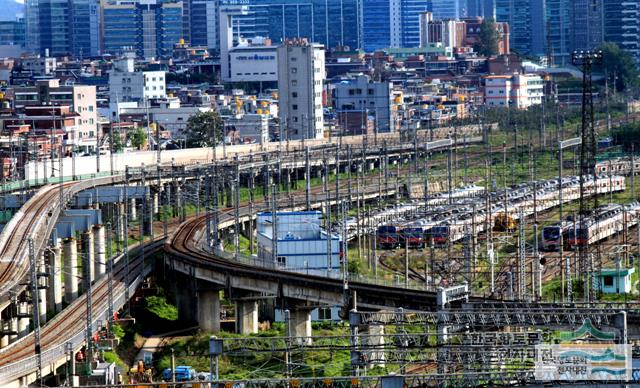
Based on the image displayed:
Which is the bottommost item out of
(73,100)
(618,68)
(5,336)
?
(5,336)

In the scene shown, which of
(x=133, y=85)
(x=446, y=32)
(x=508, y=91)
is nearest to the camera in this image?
(x=133, y=85)

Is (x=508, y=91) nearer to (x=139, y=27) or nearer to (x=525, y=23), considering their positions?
(x=525, y=23)

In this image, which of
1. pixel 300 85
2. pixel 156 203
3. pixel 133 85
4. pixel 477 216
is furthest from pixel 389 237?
pixel 133 85

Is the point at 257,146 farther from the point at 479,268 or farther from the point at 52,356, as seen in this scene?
the point at 52,356

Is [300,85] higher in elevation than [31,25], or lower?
lower

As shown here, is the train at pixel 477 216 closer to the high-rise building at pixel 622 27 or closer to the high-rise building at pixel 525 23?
the high-rise building at pixel 622 27

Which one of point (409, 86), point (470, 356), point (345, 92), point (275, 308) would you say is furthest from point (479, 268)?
point (409, 86)
